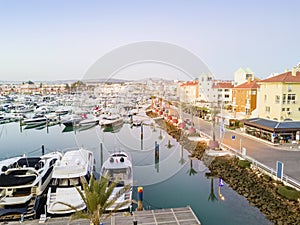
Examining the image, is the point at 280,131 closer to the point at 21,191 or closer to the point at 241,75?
the point at 21,191

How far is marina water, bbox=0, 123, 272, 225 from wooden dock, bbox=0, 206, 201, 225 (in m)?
1.91

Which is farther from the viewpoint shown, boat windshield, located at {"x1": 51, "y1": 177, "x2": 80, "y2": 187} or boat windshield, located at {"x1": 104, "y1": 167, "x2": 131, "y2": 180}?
boat windshield, located at {"x1": 104, "y1": 167, "x2": 131, "y2": 180}

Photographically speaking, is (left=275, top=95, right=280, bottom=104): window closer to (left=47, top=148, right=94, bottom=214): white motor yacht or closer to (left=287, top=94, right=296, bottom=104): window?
(left=287, top=94, right=296, bottom=104): window

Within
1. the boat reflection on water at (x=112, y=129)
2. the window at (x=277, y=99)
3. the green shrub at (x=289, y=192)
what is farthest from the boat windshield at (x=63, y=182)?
the boat reflection on water at (x=112, y=129)

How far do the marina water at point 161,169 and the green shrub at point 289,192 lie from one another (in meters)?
1.46

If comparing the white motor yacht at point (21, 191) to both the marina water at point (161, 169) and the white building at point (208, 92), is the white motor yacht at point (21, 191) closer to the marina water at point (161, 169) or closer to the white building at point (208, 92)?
the marina water at point (161, 169)

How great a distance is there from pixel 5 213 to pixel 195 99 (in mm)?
45593

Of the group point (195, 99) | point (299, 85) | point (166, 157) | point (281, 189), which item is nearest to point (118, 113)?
point (195, 99)

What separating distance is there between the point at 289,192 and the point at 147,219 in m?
6.68

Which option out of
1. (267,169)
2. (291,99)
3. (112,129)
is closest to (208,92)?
(112,129)

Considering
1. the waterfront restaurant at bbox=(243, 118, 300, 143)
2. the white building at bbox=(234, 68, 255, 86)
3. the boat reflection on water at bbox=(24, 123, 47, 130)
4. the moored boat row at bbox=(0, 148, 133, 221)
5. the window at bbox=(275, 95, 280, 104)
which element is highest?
the white building at bbox=(234, 68, 255, 86)

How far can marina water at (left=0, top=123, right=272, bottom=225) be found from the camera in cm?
1302

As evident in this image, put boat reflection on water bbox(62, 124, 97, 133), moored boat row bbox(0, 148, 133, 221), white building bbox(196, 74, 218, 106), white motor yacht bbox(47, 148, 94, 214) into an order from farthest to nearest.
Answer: white building bbox(196, 74, 218, 106) < boat reflection on water bbox(62, 124, 97, 133) < moored boat row bbox(0, 148, 133, 221) < white motor yacht bbox(47, 148, 94, 214)

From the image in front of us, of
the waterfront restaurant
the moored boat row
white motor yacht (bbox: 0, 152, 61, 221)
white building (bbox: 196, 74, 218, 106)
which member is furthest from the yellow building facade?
white motor yacht (bbox: 0, 152, 61, 221)
